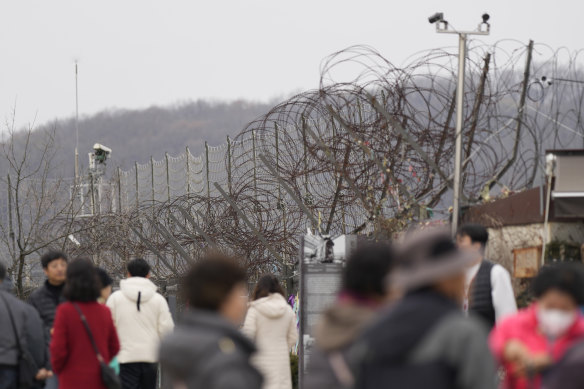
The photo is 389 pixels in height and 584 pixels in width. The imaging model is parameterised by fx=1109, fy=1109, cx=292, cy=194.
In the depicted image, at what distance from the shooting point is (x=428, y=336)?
11.8 ft

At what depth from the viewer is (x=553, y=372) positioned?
166 inches

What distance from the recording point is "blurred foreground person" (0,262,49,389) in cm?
771

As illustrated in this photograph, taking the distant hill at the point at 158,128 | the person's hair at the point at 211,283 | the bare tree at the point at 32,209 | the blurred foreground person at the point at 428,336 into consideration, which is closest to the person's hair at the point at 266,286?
the person's hair at the point at 211,283

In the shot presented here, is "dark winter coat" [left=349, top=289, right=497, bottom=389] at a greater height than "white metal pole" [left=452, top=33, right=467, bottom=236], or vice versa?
"white metal pole" [left=452, top=33, right=467, bottom=236]

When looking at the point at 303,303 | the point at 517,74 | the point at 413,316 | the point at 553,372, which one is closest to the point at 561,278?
the point at 553,372

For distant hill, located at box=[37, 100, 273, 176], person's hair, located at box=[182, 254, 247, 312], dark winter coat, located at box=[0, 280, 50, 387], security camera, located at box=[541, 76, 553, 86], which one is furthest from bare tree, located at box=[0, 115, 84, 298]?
distant hill, located at box=[37, 100, 273, 176]

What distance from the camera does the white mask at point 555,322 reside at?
4348 millimetres

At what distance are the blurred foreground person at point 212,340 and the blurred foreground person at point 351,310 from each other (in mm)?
314

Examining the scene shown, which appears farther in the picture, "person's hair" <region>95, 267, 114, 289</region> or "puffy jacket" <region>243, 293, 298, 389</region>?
"puffy jacket" <region>243, 293, 298, 389</region>

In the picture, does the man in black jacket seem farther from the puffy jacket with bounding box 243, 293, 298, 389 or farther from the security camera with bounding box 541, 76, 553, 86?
the security camera with bounding box 541, 76, 553, 86

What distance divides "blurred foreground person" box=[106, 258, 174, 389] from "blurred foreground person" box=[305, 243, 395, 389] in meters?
5.06

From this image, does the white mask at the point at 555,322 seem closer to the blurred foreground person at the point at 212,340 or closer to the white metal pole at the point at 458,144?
the blurred foreground person at the point at 212,340

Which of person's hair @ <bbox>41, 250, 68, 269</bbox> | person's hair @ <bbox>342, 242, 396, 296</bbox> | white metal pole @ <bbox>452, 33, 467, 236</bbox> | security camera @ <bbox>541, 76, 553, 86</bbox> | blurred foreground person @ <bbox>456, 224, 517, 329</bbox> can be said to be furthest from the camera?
white metal pole @ <bbox>452, 33, 467, 236</bbox>

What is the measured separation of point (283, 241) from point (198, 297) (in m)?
10.6
